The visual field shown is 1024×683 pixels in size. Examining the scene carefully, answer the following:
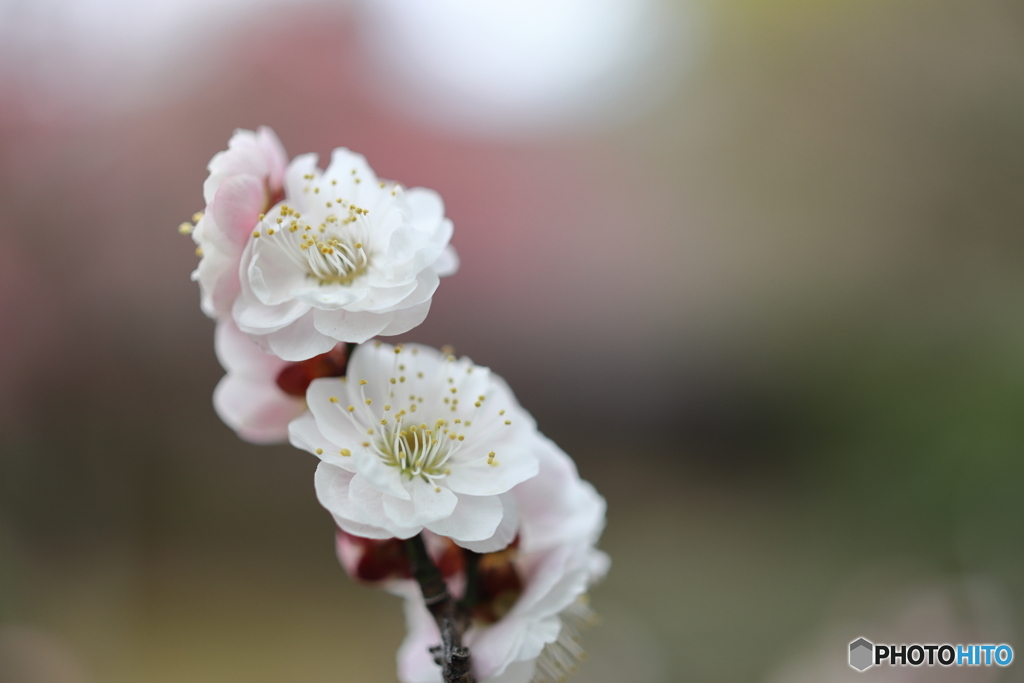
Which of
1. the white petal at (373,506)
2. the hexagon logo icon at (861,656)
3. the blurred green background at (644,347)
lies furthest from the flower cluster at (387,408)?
the blurred green background at (644,347)

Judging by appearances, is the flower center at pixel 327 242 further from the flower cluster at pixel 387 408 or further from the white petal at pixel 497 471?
the white petal at pixel 497 471

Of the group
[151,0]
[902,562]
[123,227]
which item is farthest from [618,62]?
[902,562]

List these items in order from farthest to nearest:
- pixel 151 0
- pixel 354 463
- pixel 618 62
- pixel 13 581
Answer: pixel 618 62 < pixel 151 0 < pixel 13 581 < pixel 354 463

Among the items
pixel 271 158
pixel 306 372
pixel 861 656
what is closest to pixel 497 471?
pixel 306 372

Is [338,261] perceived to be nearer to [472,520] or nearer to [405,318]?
[405,318]

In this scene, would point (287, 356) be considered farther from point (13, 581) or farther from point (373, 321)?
point (13, 581)

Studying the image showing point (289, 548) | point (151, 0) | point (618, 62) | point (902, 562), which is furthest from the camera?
point (618, 62)

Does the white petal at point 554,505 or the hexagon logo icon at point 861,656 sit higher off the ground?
the hexagon logo icon at point 861,656
